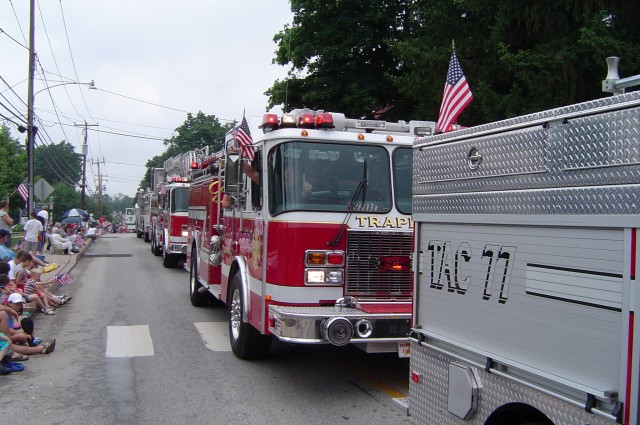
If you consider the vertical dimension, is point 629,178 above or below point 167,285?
above

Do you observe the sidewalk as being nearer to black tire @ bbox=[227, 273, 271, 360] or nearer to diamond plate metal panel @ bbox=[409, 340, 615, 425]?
black tire @ bbox=[227, 273, 271, 360]

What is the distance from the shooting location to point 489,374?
3.24 metres

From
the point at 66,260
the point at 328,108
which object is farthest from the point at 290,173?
the point at 66,260

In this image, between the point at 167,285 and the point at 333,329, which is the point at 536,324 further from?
the point at 167,285

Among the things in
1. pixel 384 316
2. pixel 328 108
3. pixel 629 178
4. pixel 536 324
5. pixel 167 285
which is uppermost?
pixel 328 108

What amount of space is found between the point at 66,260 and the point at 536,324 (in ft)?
66.0

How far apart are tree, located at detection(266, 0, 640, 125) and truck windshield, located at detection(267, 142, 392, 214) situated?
388cm

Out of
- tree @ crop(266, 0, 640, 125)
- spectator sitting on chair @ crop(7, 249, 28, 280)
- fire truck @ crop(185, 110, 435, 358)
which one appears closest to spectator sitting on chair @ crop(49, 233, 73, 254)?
tree @ crop(266, 0, 640, 125)

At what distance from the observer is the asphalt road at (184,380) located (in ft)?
18.5

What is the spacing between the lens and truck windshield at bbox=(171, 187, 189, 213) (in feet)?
60.1

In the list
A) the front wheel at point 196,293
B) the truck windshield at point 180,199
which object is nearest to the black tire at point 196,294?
the front wheel at point 196,293

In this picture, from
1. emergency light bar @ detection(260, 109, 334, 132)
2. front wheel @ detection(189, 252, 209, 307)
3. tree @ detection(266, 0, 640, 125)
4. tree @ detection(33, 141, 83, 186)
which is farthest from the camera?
tree @ detection(33, 141, 83, 186)

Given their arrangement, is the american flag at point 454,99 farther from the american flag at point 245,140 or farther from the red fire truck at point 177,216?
the red fire truck at point 177,216

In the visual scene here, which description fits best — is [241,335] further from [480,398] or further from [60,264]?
[60,264]
